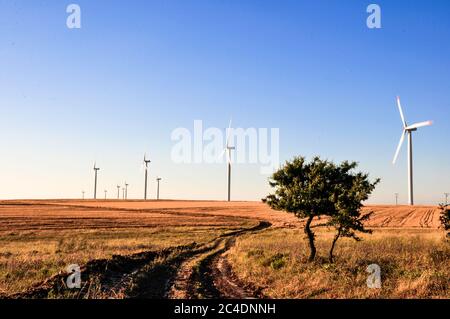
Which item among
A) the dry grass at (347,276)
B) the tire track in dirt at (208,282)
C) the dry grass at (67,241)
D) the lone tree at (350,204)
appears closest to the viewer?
the dry grass at (347,276)

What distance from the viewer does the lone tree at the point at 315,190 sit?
28531 mm

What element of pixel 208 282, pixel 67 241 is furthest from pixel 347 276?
pixel 67 241

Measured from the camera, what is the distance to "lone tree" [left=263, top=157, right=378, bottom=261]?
28.5m

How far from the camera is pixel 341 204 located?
28.3 meters

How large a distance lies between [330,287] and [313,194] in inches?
468

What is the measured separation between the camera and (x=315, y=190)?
29344mm

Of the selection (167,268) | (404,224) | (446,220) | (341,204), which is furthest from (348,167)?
(404,224)

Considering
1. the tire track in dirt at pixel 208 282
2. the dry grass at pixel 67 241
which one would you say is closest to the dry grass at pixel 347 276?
the tire track in dirt at pixel 208 282

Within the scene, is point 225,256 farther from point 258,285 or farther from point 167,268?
point 258,285

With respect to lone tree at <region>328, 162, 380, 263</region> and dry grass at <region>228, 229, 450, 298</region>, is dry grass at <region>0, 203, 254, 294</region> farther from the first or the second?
lone tree at <region>328, 162, 380, 263</region>

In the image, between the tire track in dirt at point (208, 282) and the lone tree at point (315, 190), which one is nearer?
the tire track in dirt at point (208, 282)

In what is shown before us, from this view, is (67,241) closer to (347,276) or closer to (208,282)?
(208,282)

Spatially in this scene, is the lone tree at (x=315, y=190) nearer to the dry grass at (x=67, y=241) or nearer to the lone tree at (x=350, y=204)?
the lone tree at (x=350, y=204)
